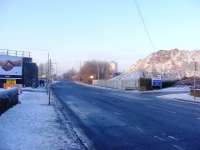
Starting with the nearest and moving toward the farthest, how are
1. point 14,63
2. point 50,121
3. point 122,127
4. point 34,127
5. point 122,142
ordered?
point 122,142 < point 34,127 < point 122,127 < point 50,121 < point 14,63

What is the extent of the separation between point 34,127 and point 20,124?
3.35 feet

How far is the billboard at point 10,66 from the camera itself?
78.8 metres

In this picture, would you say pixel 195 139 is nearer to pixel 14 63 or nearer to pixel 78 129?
pixel 78 129

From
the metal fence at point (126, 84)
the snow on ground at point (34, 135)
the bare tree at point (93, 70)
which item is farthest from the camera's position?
the bare tree at point (93, 70)

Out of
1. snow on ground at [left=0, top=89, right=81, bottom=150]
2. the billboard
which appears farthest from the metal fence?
snow on ground at [left=0, top=89, right=81, bottom=150]

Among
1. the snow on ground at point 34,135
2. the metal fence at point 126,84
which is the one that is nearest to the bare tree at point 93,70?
the metal fence at point 126,84

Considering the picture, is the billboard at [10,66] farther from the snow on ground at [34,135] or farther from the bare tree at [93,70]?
the bare tree at [93,70]

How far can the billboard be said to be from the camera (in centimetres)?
7875

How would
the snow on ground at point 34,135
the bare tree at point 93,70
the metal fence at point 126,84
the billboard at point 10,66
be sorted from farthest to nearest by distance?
the bare tree at point 93,70
the metal fence at point 126,84
the billboard at point 10,66
the snow on ground at point 34,135

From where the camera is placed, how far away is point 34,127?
16.2 meters

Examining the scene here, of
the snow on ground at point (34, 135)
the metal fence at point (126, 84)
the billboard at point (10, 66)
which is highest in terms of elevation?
the billboard at point (10, 66)

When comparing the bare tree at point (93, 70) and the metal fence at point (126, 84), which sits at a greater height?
the bare tree at point (93, 70)

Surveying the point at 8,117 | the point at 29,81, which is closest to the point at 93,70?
the point at 29,81

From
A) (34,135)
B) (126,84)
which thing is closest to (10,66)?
(126,84)
